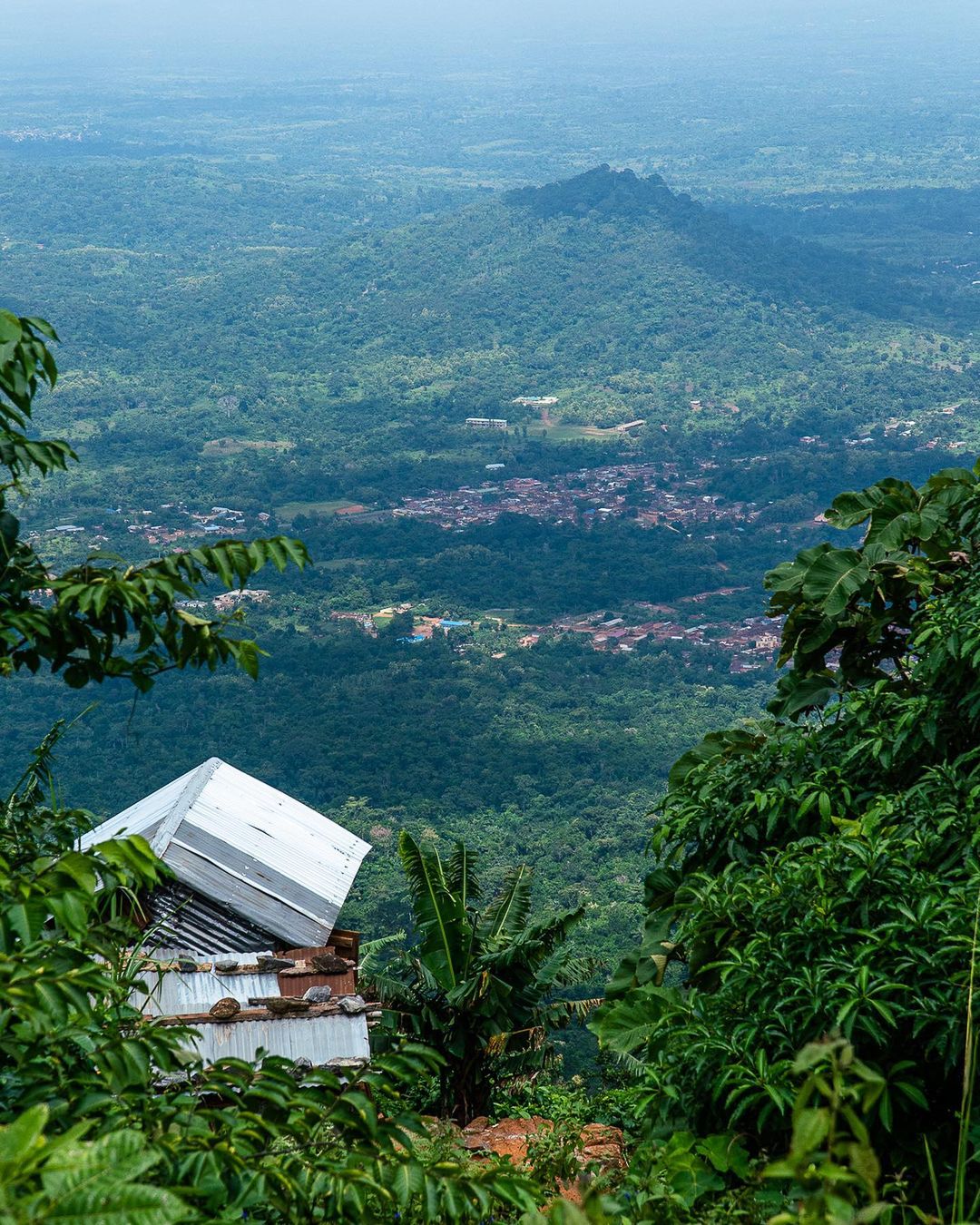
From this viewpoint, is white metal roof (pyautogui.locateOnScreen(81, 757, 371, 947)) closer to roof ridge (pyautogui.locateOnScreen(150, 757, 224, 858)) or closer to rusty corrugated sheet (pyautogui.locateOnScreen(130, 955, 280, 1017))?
→ roof ridge (pyautogui.locateOnScreen(150, 757, 224, 858))

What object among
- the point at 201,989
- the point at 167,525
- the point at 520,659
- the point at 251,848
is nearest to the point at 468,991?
the point at 251,848

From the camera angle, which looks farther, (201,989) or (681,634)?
(681,634)

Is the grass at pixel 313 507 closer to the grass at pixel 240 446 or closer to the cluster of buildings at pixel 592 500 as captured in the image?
the cluster of buildings at pixel 592 500

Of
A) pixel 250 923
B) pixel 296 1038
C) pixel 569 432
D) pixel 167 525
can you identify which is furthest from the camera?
pixel 569 432

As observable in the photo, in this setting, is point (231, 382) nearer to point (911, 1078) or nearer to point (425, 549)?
point (425, 549)

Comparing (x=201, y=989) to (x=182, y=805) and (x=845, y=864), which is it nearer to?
(x=182, y=805)

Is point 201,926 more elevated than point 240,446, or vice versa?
point 201,926
